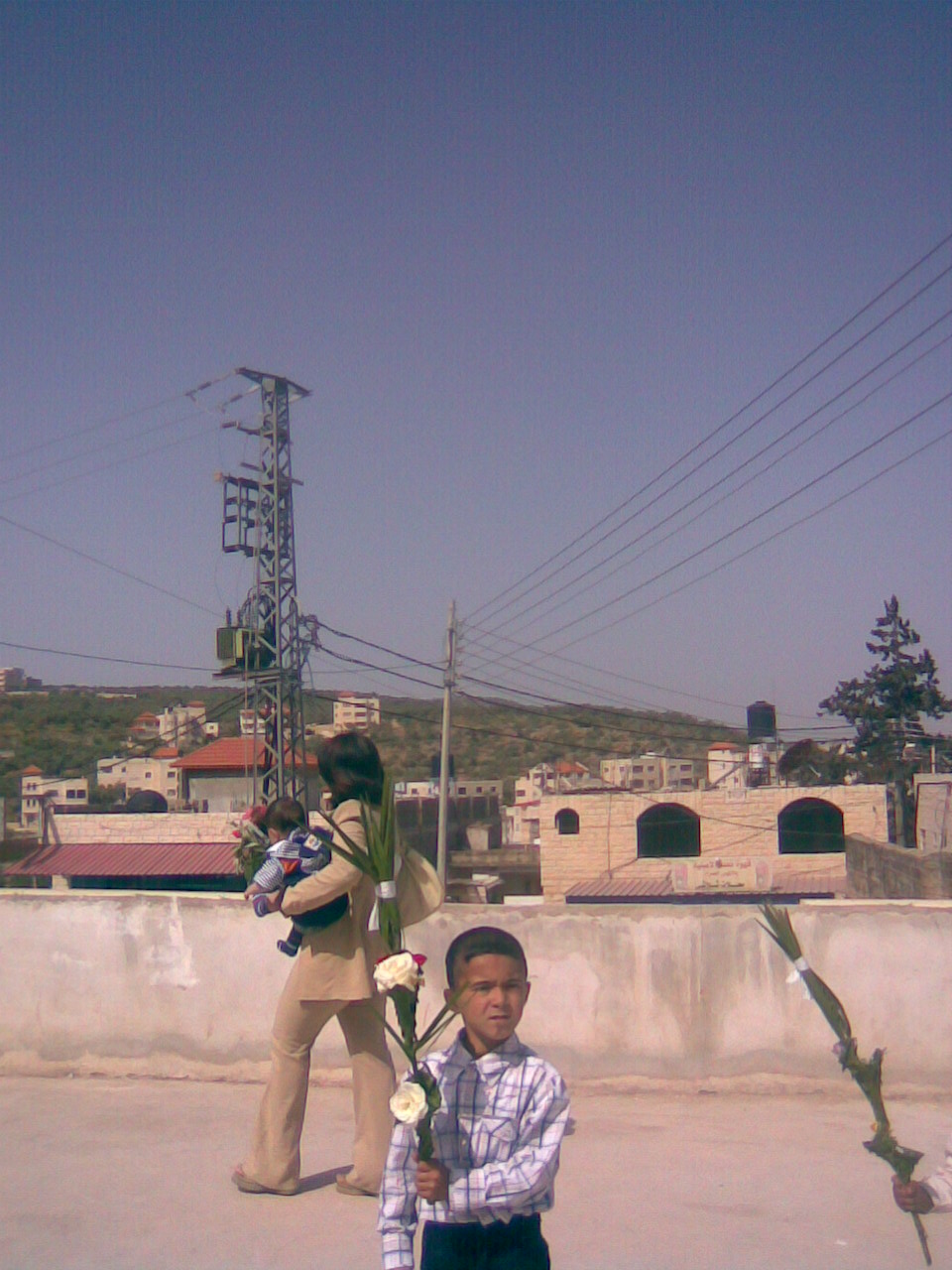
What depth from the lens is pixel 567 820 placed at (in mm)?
35531

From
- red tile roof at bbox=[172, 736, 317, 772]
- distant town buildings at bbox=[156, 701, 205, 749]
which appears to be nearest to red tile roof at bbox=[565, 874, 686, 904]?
red tile roof at bbox=[172, 736, 317, 772]

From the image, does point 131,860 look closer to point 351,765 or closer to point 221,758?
A: point 221,758

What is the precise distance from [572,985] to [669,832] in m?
31.8

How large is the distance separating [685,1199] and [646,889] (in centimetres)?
2852

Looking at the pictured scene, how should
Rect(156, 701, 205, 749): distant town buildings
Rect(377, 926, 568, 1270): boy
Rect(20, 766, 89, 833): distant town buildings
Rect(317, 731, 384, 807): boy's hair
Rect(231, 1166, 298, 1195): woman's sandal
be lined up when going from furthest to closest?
Rect(156, 701, 205, 749): distant town buildings → Rect(20, 766, 89, 833): distant town buildings → Rect(231, 1166, 298, 1195): woman's sandal → Rect(317, 731, 384, 807): boy's hair → Rect(377, 926, 568, 1270): boy

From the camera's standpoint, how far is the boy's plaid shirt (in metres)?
2.40

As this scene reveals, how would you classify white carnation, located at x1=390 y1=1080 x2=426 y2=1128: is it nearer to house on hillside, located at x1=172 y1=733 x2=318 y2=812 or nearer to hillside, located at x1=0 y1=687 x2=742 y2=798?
house on hillside, located at x1=172 y1=733 x2=318 y2=812

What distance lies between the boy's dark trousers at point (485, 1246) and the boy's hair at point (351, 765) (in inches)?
64.9

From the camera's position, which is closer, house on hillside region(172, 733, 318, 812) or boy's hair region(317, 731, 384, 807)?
boy's hair region(317, 731, 384, 807)

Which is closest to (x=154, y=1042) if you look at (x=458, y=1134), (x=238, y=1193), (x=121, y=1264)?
(x=238, y=1193)

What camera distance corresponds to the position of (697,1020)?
17.5 ft

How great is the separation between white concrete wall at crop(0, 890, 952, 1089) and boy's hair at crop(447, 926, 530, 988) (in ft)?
9.20

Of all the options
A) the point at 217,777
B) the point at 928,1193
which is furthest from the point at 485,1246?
the point at 217,777

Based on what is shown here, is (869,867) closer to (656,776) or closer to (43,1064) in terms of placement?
(43,1064)
